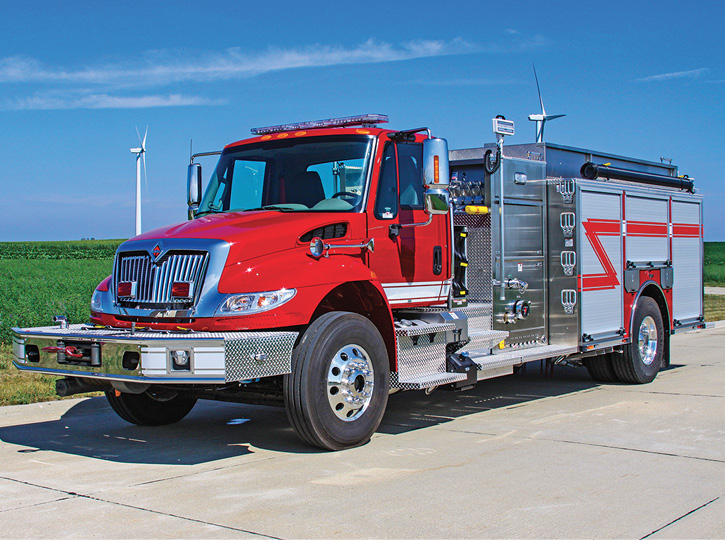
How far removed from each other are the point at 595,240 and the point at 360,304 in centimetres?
387

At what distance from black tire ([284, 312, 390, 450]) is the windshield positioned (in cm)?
117

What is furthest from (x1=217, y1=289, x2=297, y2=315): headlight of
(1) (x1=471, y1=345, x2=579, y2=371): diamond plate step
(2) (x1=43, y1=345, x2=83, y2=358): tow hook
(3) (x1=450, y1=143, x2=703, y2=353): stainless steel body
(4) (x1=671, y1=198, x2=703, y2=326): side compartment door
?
(4) (x1=671, y1=198, x2=703, y2=326): side compartment door

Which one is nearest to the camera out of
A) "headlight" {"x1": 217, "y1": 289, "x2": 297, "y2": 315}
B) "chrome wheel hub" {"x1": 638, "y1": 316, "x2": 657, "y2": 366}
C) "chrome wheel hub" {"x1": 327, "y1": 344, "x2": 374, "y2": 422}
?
"headlight" {"x1": 217, "y1": 289, "x2": 297, "y2": 315}

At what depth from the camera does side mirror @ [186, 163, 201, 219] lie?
28.6 ft

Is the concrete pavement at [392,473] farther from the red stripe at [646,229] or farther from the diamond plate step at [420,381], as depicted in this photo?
the red stripe at [646,229]

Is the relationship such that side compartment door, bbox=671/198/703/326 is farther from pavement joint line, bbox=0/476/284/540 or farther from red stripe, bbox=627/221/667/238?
pavement joint line, bbox=0/476/284/540

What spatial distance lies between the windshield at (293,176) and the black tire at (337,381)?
117 centimetres

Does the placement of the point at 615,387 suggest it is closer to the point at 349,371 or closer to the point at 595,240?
the point at 595,240

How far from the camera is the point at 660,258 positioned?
454 inches

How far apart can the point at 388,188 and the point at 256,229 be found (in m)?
1.49

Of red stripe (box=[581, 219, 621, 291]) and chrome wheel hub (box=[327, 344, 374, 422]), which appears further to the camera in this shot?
red stripe (box=[581, 219, 621, 291])

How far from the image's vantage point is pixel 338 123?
319 inches

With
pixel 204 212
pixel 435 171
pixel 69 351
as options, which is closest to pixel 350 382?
pixel 435 171

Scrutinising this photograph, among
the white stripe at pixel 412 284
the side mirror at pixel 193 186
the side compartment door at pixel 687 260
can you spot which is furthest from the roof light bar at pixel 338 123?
the side compartment door at pixel 687 260
